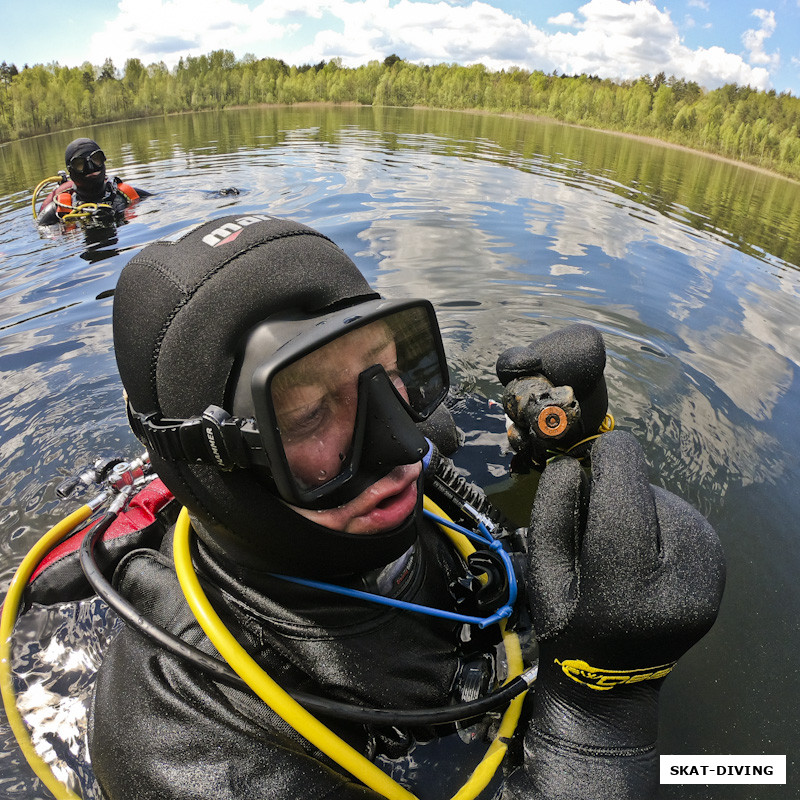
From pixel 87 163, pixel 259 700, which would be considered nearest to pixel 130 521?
pixel 259 700

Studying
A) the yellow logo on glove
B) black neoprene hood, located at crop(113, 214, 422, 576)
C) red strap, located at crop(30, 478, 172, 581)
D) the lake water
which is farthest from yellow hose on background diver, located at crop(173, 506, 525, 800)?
the lake water

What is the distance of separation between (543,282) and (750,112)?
4037 cm

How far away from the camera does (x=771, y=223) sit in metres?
11.0

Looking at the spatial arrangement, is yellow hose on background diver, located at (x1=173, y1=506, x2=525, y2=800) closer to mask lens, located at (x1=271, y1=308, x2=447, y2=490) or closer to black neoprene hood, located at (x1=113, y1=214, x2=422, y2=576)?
black neoprene hood, located at (x1=113, y1=214, x2=422, y2=576)

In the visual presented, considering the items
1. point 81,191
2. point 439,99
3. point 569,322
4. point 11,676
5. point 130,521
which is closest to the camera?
point 11,676

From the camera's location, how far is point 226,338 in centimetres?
118

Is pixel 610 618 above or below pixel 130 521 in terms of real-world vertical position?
above

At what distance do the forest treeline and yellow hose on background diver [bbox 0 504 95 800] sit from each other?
27817mm

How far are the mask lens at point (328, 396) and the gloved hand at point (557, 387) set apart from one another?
1167mm

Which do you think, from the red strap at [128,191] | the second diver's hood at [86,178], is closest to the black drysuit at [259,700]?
the second diver's hood at [86,178]

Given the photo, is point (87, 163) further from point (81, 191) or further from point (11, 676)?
point (11, 676)

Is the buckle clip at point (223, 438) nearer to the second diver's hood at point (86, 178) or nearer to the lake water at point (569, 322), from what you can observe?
the lake water at point (569, 322)

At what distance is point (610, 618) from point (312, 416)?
2.81 ft

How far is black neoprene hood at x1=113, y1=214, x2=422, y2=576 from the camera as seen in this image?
120cm
